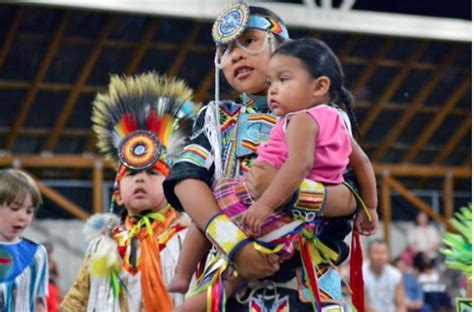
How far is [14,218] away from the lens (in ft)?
20.2

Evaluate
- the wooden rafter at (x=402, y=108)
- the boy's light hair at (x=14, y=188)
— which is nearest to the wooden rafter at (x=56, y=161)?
the wooden rafter at (x=402, y=108)

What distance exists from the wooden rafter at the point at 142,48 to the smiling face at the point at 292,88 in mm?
9173

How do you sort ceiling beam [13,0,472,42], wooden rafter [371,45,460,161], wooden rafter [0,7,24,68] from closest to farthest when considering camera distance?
1. wooden rafter [0,7,24,68]
2. ceiling beam [13,0,472,42]
3. wooden rafter [371,45,460,161]

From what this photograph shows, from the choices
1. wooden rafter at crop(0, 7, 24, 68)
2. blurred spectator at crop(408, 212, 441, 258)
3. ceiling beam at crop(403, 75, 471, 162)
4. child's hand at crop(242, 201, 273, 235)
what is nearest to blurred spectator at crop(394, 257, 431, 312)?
blurred spectator at crop(408, 212, 441, 258)

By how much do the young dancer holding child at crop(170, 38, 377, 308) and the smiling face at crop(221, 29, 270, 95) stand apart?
18 cm

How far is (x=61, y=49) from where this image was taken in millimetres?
13086

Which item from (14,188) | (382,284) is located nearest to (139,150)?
(14,188)

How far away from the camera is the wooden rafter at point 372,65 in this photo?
15.0m

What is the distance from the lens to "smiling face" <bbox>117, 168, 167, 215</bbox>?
602 centimetres

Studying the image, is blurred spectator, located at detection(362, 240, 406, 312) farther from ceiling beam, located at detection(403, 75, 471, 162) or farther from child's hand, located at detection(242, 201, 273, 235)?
child's hand, located at detection(242, 201, 273, 235)

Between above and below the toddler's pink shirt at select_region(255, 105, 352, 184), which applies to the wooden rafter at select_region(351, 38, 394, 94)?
above

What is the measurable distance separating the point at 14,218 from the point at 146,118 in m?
0.72

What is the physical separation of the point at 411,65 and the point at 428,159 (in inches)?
64.7

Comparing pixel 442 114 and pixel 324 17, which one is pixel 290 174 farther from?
pixel 442 114
